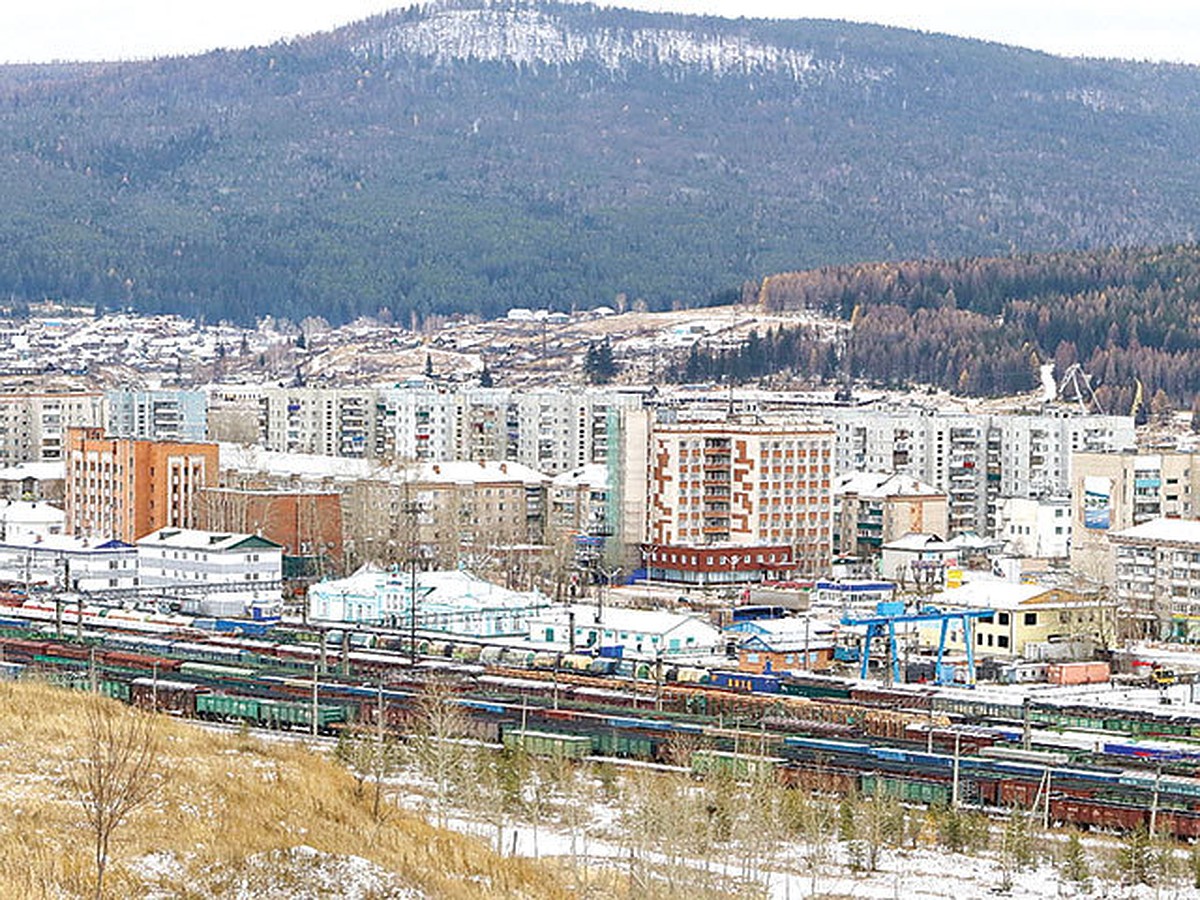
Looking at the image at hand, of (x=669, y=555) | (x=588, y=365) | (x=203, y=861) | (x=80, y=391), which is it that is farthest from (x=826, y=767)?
(x=588, y=365)

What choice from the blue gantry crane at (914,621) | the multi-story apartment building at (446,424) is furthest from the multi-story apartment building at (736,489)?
the blue gantry crane at (914,621)

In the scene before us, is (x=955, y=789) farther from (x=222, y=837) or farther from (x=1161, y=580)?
(x=1161, y=580)

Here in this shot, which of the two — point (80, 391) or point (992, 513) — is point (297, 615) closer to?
point (992, 513)

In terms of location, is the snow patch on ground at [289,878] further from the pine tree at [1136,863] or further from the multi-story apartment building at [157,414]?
the multi-story apartment building at [157,414]

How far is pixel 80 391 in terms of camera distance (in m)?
90.8

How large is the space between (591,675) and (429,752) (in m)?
13.9

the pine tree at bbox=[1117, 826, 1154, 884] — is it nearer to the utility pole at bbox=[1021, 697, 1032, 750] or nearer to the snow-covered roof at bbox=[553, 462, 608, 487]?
the utility pole at bbox=[1021, 697, 1032, 750]

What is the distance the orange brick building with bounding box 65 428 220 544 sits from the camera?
213ft

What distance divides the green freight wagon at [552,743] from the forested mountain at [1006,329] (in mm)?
68802

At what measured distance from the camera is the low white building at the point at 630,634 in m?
49.8

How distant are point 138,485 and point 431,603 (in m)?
13.0

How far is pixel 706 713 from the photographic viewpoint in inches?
1623

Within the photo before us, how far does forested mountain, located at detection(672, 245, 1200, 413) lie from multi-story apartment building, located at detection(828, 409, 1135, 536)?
90.8 feet

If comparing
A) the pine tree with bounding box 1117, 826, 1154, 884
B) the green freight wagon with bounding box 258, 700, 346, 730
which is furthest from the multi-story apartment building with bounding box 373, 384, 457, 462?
the pine tree with bounding box 1117, 826, 1154, 884
